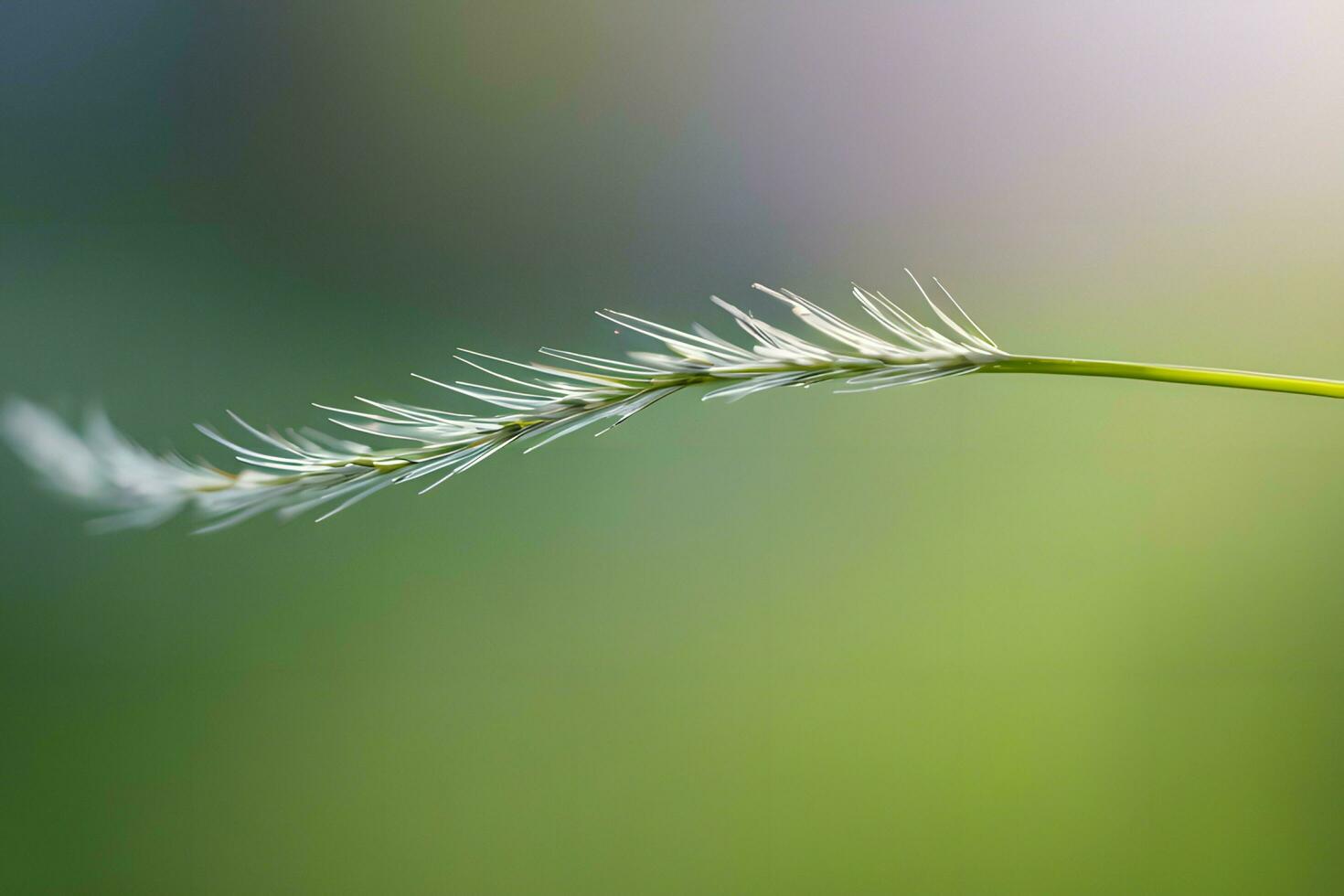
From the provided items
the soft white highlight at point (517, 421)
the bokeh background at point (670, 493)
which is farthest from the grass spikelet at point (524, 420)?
the bokeh background at point (670, 493)

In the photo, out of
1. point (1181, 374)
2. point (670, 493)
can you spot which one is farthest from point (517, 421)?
point (670, 493)

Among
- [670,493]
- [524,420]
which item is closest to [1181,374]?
[524,420]

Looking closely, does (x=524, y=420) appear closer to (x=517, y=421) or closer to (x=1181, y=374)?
(x=517, y=421)

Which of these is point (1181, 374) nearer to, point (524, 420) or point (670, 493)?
point (524, 420)

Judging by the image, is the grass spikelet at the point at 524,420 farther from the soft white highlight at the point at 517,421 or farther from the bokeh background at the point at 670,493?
the bokeh background at the point at 670,493

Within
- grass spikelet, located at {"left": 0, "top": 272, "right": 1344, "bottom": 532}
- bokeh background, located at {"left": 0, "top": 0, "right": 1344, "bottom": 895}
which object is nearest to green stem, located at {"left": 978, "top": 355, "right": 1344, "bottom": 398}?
grass spikelet, located at {"left": 0, "top": 272, "right": 1344, "bottom": 532}

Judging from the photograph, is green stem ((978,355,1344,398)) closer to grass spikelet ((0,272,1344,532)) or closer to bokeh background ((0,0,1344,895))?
grass spikelet ((0,272,1344,532))

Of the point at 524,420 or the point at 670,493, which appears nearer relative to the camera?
the point at 524,420
